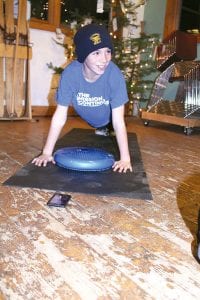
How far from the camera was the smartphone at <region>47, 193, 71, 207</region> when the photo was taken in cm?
114

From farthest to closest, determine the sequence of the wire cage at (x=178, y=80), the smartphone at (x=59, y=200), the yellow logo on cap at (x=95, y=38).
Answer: the wire cage at (x=178, y=80) → the yellow logo on cap at (x=95, y=38) → the smartphone at (x=59, y=200)

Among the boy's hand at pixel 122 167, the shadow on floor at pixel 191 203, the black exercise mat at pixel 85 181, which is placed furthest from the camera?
the boy's hand at pixel 122 167

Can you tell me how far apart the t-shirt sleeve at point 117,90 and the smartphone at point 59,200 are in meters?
0.64

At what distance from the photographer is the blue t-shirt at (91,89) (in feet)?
5.38

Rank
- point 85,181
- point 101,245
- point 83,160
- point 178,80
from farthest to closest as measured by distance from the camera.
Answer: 1. point 178,80
2. point 83,160
3. point 85,181
4. point 101,245

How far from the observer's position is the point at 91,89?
1.70 metres

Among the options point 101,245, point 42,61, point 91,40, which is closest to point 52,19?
point 42,61

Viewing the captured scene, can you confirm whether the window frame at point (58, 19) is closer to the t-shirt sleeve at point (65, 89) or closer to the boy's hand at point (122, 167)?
the t-shirt sleeve at point (65, 89)

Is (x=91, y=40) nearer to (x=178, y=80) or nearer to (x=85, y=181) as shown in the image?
(x=85, y=181)

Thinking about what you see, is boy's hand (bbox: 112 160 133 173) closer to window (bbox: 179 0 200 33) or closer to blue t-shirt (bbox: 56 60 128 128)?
blue t-shirt (bbox: 56 60 128 128)

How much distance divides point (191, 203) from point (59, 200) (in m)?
0.53

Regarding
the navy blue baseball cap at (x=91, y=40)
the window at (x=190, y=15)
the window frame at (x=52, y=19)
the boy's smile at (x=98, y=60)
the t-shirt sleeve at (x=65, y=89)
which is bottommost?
the t-shirt sleeve at (x=65, y=89)

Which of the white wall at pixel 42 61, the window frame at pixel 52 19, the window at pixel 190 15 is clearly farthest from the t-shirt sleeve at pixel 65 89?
the window at pixel 190 15

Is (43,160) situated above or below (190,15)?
below
